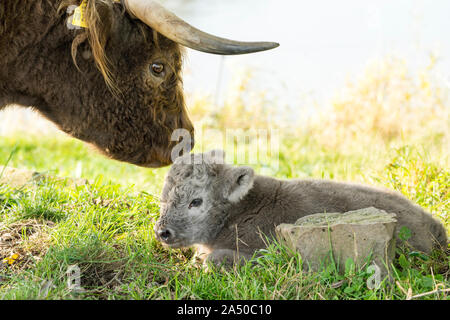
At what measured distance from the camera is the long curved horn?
4.36 meters

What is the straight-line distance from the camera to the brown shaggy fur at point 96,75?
4.66 m

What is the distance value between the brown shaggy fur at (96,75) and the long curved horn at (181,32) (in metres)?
0.17

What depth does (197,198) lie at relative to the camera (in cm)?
452

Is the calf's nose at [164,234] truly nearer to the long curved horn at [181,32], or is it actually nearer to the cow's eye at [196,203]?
the cow's eye at [196,203]

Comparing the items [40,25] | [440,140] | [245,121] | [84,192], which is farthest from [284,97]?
[40,25]

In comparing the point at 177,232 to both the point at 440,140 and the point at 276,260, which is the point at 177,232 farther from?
the point at 440,140

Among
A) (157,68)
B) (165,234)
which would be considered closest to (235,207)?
(165,234)

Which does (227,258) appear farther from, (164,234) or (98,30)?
(98,30)

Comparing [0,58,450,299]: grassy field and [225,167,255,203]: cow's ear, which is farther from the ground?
[225,167,255,203]: cow's ear

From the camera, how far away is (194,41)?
452cm

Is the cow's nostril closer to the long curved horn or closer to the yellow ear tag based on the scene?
the long curved horn

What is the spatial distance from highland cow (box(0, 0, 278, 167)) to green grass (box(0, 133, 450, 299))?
0.70 meters

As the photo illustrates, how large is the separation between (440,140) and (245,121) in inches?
200

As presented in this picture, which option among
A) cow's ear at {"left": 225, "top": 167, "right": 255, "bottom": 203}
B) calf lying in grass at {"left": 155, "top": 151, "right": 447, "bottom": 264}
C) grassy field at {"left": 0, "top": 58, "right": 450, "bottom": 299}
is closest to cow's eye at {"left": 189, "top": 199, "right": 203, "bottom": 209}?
calf lying in grass at {"left": 155, "top": 151, "right": 447, "bottom": 264}
